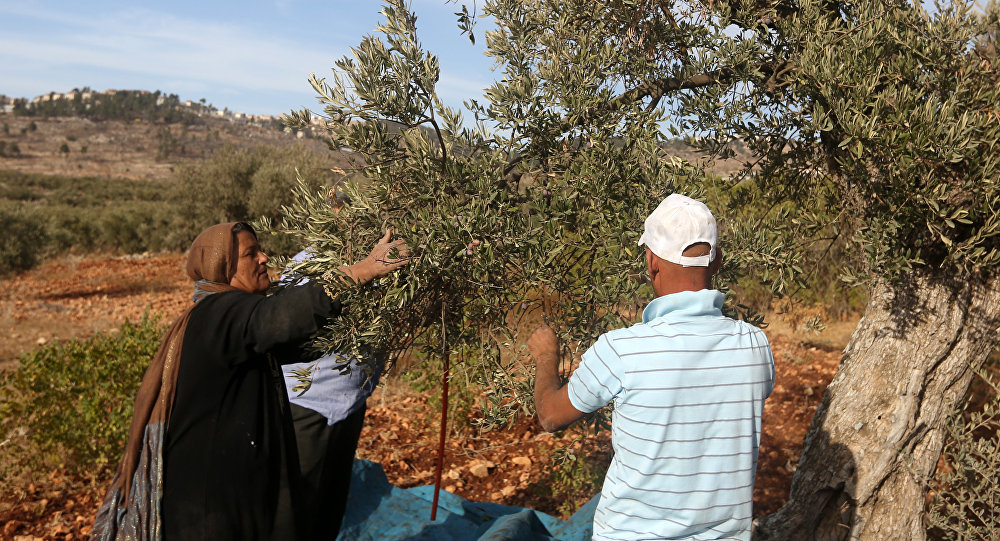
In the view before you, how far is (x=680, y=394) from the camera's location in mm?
2068

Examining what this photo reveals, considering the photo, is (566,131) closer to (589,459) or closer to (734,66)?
(734,66)

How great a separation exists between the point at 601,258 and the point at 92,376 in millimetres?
5661

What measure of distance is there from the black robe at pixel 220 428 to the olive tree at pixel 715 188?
0.41 m

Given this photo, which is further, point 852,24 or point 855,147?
point 852,24

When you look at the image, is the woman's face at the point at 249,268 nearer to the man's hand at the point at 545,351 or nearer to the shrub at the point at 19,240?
the man's hand at the point at 545,351

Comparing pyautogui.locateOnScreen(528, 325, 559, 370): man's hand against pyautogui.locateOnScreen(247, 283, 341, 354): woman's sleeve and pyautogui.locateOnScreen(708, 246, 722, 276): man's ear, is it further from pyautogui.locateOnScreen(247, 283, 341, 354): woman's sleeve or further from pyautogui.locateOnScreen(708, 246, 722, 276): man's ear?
pyautogui.locateOnScreen(247, 283, 341, 354): woman's sleeve

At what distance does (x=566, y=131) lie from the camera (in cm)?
302

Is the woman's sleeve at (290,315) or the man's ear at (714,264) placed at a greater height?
the man's ear at (714,264)

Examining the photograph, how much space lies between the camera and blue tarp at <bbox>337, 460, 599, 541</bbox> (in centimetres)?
501

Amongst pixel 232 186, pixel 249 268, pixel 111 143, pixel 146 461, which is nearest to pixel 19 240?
pixel 232 186

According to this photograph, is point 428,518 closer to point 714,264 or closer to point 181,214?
point 714,264

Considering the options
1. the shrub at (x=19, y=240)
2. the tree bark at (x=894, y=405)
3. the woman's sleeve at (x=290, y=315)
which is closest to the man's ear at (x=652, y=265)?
the woman's sleeve at (x=290, y=315)

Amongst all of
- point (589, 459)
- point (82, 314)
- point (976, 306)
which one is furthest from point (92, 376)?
point (82, 314)

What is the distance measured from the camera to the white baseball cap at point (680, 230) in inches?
82.7
